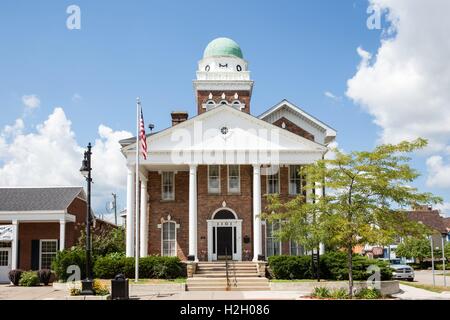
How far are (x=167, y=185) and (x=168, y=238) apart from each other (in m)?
3.28

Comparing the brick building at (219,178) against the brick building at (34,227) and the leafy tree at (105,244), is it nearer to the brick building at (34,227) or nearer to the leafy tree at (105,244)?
the leafy tree at (105,244)

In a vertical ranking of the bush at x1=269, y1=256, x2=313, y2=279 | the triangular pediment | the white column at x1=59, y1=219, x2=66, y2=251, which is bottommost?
the bush at x1=269, y1=256, x2=313, y2=279

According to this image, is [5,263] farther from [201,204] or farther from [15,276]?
[201,204]

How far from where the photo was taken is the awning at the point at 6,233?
110 ft

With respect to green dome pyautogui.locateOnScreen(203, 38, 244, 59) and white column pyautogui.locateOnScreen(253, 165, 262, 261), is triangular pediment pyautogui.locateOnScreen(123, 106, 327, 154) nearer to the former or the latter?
white column pyautogui.locateOnScreen(253, 165, 262, 261)

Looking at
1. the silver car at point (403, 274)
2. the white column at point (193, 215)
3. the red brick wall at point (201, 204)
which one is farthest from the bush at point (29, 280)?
the silver car at point (403, 274)

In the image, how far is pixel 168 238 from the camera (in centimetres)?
3403

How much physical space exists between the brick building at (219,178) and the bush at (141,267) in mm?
1333

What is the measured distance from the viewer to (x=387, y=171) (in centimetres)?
2086

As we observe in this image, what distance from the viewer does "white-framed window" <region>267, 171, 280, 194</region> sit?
3400 cm

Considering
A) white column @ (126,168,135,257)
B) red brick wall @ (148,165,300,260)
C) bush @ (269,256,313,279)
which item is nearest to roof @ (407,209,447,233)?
red brick wall @ (148,165,300,260)

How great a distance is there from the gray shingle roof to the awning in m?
1.17
